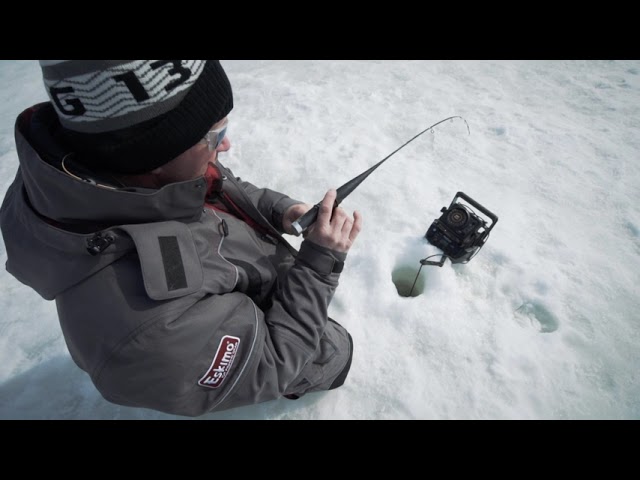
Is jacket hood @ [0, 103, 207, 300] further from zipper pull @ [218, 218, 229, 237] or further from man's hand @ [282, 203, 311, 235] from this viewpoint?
man's hand @ [282, 203, 311, 235]

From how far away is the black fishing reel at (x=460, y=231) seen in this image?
7.11 feet

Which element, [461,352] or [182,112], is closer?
[182,112]

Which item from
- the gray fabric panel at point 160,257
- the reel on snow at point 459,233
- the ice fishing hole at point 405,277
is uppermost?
the gray fabric panel at point 160,257

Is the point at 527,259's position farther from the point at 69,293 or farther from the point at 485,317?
the point at 69,293

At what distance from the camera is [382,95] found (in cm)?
403

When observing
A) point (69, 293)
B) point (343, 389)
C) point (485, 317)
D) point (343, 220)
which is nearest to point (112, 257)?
point (69, 293)

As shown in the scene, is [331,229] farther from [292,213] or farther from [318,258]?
[292,213]

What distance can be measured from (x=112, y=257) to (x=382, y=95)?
3.87 m

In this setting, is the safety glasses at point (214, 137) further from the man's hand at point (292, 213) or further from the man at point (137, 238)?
the man's hand at point (292, 213)

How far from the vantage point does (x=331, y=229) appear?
1.41 metres

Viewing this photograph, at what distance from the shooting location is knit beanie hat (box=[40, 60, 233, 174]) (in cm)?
84

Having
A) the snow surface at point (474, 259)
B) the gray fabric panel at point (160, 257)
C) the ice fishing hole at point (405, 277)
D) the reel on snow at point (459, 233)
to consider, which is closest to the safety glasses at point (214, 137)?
the gray fabric panel at point (160, 257)

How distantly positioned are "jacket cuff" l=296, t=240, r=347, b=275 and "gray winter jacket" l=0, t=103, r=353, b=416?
30 cm

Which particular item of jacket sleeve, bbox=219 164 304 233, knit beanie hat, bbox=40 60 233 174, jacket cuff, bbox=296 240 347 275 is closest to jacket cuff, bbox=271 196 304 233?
jacket sleeve, bbox=219 164 304 233
